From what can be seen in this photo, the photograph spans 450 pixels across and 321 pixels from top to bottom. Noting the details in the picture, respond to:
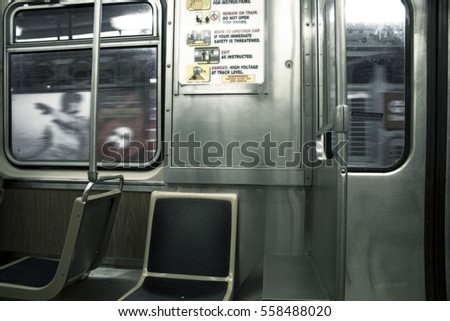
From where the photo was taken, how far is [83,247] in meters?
1.84

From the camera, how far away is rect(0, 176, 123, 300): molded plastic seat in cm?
167

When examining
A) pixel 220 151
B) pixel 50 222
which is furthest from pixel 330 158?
pixel 50 222

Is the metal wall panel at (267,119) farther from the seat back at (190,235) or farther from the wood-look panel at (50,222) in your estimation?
the wood-look panel at (50,222)

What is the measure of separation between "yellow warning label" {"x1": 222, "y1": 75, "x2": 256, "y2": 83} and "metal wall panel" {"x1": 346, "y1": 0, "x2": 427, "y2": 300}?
960 mm

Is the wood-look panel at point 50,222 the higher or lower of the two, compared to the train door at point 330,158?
lower

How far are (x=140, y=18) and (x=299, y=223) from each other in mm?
1829

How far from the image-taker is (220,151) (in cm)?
219

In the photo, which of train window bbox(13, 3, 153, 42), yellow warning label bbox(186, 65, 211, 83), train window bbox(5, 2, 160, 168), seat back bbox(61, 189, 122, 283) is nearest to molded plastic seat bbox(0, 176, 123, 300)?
seat back bbox(61, 189, 122, 283)

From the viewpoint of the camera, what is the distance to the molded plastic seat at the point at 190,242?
6.36ft

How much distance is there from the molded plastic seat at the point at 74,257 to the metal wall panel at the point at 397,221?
1463 millimetres

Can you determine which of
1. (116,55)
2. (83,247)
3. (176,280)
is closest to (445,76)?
(176,280)

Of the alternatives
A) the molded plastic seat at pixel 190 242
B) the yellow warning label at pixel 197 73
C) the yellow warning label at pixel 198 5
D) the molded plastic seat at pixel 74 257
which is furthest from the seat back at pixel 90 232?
the yellow warning label at pixel 198 5

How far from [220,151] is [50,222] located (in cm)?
140

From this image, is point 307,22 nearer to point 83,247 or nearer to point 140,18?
point 140,18
